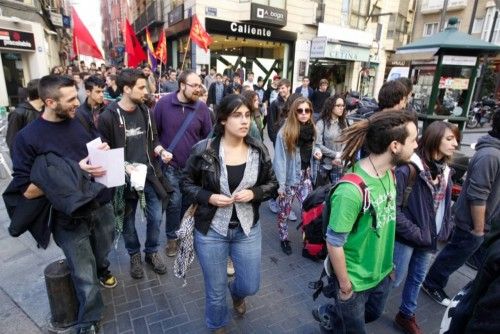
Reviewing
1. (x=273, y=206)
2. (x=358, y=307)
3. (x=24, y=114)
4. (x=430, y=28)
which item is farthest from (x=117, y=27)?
(x=358, y=307)

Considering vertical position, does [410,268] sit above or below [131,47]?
below

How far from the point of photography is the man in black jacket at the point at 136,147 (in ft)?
10.4

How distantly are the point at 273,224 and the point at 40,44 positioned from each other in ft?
56.9

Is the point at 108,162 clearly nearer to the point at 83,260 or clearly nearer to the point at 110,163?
the point at 110,163

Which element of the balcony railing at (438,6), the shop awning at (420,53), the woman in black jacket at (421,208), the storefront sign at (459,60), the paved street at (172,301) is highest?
the balcony railing at (438,6)

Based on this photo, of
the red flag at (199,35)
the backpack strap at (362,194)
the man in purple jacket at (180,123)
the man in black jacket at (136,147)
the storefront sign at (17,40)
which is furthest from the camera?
the storefront sign at (17,40)

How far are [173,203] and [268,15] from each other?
568 inches

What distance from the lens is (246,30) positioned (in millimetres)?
15969

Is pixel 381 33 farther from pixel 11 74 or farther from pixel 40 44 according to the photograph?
pixel 11 74

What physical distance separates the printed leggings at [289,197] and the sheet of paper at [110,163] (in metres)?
2.35

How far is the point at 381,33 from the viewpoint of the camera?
22938 millimetres

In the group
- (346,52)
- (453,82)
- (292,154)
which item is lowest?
(292,154)

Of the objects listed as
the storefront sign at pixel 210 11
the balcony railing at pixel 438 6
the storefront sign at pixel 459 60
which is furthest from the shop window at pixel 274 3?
the balcony railing at pixel 438 6

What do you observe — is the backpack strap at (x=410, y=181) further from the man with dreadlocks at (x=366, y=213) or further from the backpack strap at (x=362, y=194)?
the backpack strap at (x=362, y=194)
